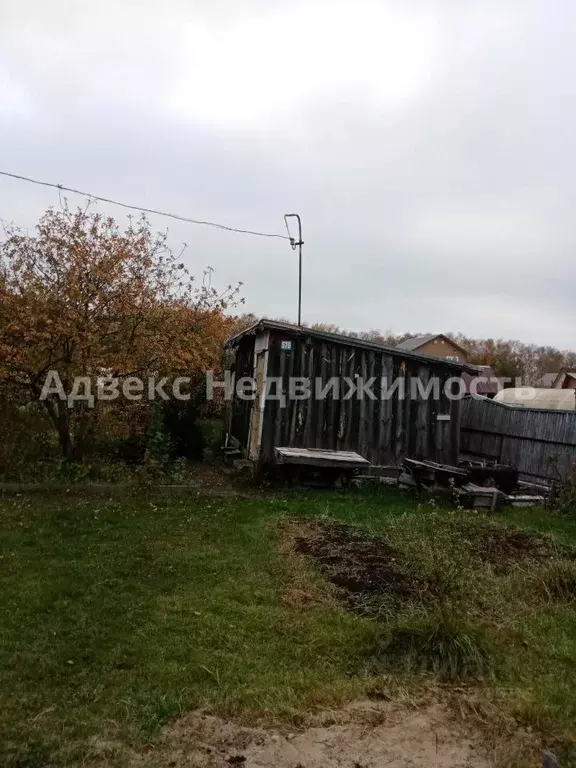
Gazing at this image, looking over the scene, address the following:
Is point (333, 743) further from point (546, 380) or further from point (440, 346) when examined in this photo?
point (546, 380)

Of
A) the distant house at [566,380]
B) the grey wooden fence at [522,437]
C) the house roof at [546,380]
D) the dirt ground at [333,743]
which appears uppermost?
the house roof at [546,380]

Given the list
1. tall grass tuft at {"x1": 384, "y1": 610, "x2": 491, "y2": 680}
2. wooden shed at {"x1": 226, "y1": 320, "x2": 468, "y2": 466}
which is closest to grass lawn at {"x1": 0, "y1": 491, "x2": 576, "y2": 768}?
tall grass tuft at {"x1": 384, "y1": 610, "x2": 491, "y2": 680}

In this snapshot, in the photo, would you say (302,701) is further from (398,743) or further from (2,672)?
(2,672)

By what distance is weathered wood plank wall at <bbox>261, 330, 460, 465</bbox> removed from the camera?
410 inches

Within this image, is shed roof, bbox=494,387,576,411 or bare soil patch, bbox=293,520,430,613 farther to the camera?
shed roof, bbox=494,387,576,411

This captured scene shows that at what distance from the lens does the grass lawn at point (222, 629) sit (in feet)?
10.5

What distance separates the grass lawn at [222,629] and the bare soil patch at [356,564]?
150 mm

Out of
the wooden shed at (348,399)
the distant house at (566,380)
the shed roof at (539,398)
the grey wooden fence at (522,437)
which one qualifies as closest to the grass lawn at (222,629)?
the wooden shed at (348,399)

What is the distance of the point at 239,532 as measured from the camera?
22.5 ft

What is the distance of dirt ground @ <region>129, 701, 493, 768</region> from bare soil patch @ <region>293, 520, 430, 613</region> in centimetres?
157

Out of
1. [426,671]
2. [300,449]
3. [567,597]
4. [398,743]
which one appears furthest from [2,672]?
[300,449]

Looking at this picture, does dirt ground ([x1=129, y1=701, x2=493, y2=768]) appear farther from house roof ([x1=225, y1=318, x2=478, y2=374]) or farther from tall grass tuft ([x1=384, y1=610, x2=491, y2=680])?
house roof ([x1=225, y1=318, x2=478, y2=374])

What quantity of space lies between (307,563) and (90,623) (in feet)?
7.19

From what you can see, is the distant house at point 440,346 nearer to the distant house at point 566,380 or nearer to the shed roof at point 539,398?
the distant house at point 566,380
